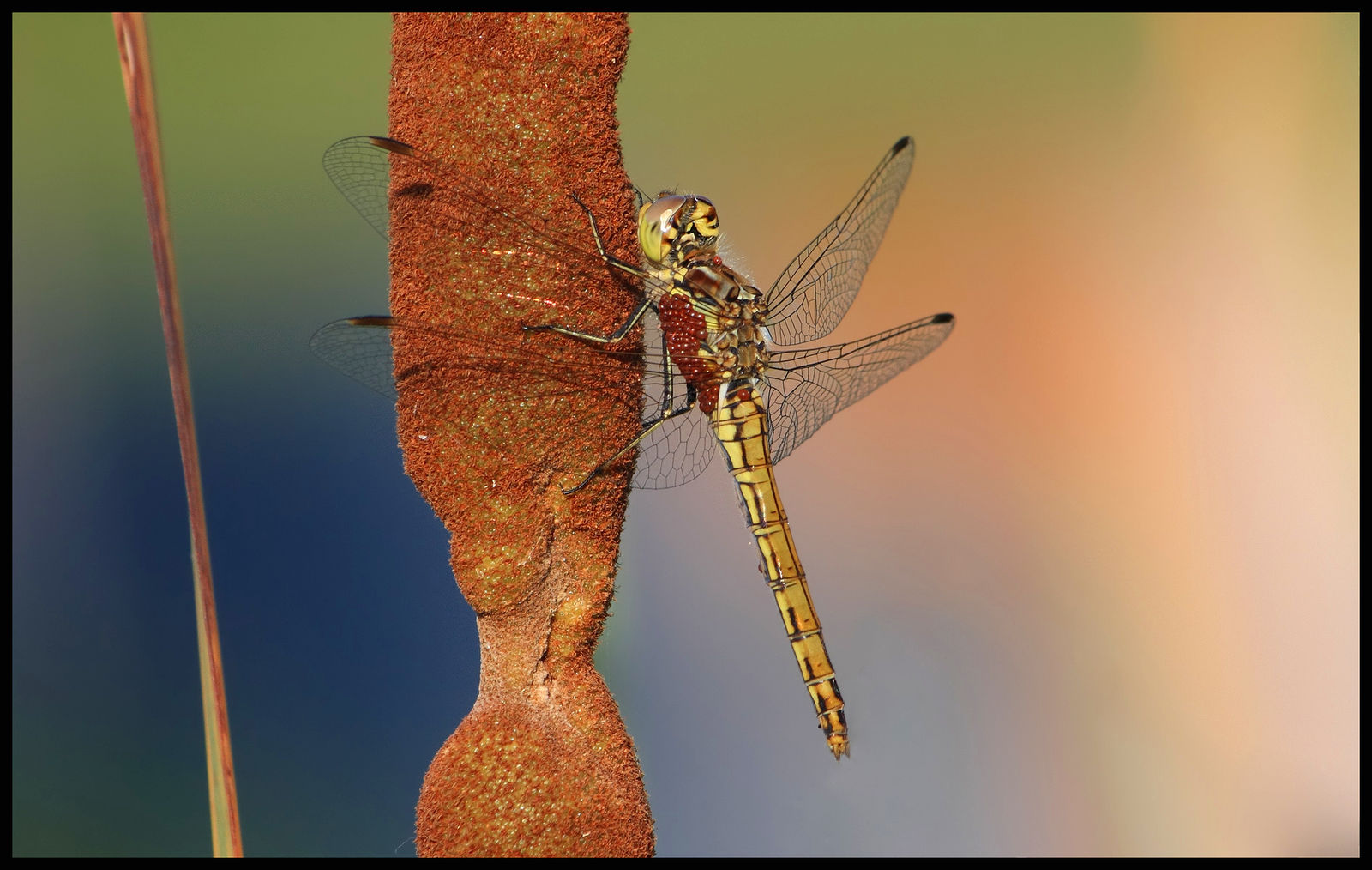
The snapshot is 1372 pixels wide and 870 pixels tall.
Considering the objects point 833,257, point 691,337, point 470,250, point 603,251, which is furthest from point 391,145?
point 833,257

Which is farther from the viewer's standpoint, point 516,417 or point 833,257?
point 833,257

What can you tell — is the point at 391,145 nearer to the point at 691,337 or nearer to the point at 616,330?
the point at 616,330

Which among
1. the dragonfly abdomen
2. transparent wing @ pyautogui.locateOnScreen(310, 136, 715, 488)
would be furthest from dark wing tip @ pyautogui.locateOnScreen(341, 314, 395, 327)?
the dragonfly abdomen

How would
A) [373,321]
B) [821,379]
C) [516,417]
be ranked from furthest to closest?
[821,379] < [516,417] < [373,321]

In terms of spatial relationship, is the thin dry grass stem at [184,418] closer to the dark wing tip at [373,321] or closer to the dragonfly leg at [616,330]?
the dark wing tip at [373,321]

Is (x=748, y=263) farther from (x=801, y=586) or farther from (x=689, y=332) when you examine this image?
(x=801, y=586)

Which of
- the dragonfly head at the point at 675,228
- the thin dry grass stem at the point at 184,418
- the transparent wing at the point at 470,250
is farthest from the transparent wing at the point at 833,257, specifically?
the thin dry grass stem at the point at 184,418

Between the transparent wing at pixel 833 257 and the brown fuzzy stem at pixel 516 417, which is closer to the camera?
the brown fuzzy stem at pixel 516 417

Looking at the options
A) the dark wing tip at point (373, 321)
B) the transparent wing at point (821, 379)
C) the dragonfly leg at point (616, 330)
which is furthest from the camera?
the transparent wing at point (821, 379)
